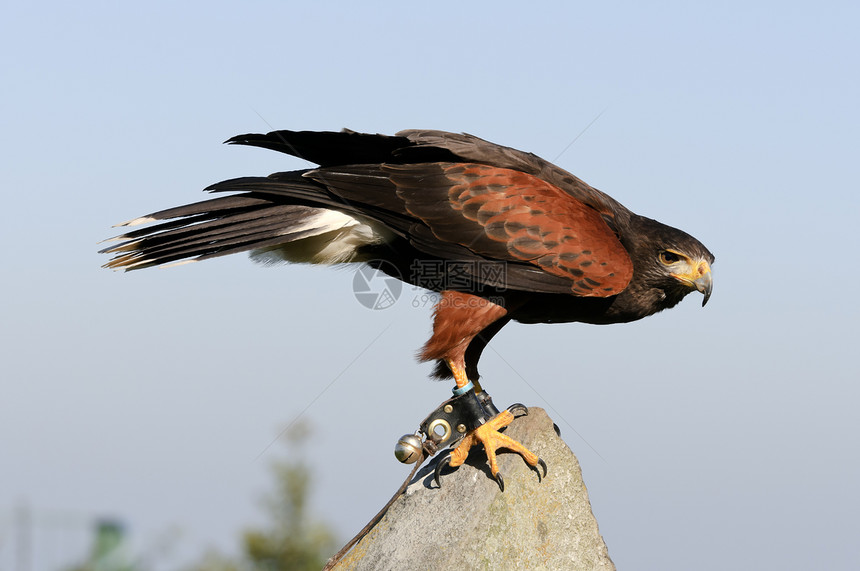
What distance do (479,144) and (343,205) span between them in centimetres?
101

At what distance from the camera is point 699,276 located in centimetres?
491

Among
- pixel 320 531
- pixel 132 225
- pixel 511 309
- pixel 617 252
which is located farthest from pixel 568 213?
pixel 320 531

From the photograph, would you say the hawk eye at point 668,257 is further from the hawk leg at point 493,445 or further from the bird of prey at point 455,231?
the hawk leg at point 493,445

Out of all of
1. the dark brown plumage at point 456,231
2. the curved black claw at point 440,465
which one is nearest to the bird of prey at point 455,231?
the dark brown plumage at point 456,231

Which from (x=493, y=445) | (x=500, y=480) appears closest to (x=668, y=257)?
(x=493, y=445)

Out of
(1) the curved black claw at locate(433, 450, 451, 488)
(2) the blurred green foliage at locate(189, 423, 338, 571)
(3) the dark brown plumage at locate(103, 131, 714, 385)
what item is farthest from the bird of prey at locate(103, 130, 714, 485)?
(2) the blurred green foliage at locate(189, 423, 338, 571)

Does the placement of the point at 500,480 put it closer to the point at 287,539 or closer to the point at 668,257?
the point at 668,257

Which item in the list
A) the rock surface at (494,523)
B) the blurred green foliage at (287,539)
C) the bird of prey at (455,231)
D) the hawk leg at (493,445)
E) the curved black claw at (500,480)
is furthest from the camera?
the blurred green foliage at (287,539)

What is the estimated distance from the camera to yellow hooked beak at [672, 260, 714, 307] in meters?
4.91

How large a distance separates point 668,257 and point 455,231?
151 cm

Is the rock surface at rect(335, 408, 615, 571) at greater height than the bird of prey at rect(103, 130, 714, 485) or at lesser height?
lesser

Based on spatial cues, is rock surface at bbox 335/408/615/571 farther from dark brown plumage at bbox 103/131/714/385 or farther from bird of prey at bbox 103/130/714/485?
dark brown plumage at bbox 103/131/714/385

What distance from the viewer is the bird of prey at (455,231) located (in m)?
4.50

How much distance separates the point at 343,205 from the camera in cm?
463
